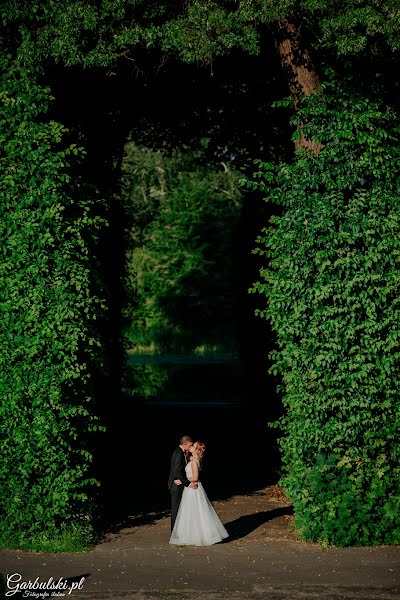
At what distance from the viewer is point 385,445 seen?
12.3 m

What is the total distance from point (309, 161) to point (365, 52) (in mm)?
2515

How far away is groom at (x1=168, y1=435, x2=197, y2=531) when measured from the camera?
1246cm

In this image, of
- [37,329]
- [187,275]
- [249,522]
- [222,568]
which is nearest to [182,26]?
[37,329]

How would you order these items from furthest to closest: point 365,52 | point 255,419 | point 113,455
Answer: point 255,419
point 113,455
point 365,52

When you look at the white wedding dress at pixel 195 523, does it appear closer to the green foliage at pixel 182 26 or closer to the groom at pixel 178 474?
the groom at pixel 178 474

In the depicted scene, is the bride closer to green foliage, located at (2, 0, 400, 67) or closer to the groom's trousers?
the groom's trousers

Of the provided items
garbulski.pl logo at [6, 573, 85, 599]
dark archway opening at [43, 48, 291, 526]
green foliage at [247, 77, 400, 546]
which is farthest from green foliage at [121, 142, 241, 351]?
garbulski.pl logo at [6, 573, 85, 599]

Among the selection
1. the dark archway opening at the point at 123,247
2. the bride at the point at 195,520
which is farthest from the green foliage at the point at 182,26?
the bride at the point at 195,520

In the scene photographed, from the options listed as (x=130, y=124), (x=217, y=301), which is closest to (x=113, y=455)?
(x=130, y=124)

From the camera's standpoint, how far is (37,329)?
474 inches

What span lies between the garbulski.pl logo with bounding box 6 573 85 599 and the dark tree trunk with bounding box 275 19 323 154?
6414 mm

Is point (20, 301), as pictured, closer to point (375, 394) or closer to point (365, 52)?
point (375, 394)

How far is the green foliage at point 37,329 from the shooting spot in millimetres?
12031

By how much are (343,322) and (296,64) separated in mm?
3901
